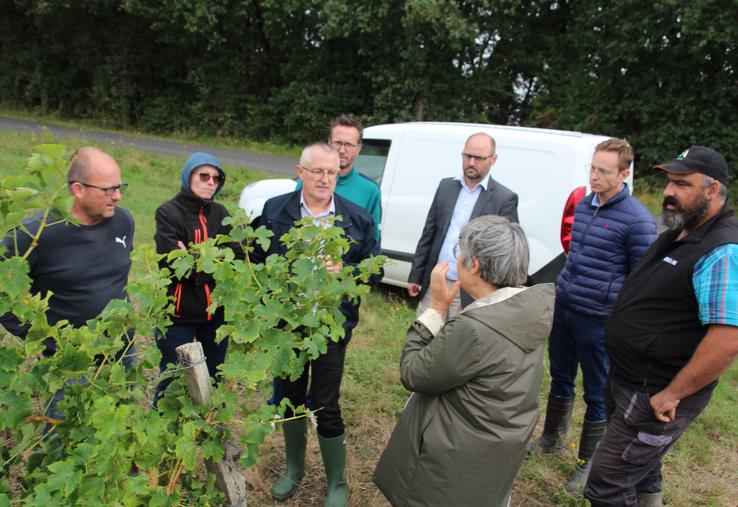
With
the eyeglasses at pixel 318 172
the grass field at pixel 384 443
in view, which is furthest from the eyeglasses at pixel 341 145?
the grass field at pixel 384 443

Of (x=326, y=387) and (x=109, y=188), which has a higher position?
(x=109, y=188)

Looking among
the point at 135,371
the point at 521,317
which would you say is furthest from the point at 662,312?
the point at 135,371

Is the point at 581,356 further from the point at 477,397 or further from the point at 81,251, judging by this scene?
the point at 81,251

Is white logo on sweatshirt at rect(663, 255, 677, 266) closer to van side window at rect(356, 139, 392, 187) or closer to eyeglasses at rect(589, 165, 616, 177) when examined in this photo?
eyeglasses at rect(589, 165, 616, 177)

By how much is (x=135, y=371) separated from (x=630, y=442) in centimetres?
201

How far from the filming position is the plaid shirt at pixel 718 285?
2028 mm

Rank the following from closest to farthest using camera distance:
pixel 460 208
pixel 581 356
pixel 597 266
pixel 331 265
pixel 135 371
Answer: pixel 135 371 < pixel 331 265 < pixel 597 266 < pixel 581 356 < pixel 460 208

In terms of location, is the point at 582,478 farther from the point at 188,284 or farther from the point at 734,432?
the point at 188,284

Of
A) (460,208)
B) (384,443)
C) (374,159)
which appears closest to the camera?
(384,443)

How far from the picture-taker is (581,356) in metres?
3.26

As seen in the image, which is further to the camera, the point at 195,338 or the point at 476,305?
the point at 195,338

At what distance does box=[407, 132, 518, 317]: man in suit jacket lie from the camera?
11.6ft

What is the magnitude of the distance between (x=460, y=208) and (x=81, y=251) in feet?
7.38

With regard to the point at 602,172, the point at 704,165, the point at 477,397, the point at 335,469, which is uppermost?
the point at 704,165
